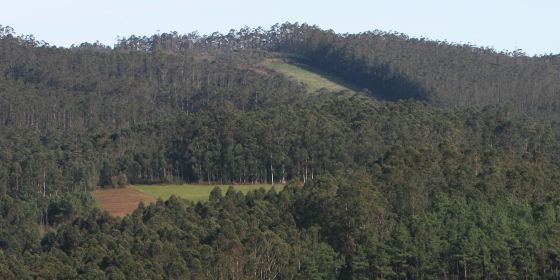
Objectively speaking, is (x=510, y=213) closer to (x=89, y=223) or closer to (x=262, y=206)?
(x=262, y=206)

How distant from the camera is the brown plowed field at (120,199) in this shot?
378ft

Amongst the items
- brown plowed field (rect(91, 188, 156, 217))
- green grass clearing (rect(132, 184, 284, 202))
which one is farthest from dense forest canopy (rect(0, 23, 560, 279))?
green grass clearing (rect(132, 184, 284, 202))

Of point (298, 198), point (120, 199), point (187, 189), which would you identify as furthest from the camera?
point (187, 189)

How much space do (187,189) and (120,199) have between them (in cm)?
1040

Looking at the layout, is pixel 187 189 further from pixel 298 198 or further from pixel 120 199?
pixel 298 198

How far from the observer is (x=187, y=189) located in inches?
5143

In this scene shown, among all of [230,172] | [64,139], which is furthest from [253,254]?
[64,139]

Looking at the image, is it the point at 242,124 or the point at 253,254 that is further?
the point at 242,124

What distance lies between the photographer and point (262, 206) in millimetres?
95938

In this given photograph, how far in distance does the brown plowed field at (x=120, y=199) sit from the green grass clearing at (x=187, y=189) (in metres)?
1.71

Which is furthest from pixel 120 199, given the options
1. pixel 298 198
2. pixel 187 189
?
pixel 298 198

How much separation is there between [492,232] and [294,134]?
55270mm

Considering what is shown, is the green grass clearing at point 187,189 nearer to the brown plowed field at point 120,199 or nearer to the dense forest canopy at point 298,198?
the brown plowed field at point 120,199

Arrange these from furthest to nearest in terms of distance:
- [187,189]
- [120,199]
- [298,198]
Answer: [187,189]
[120,199]
[298,198]
